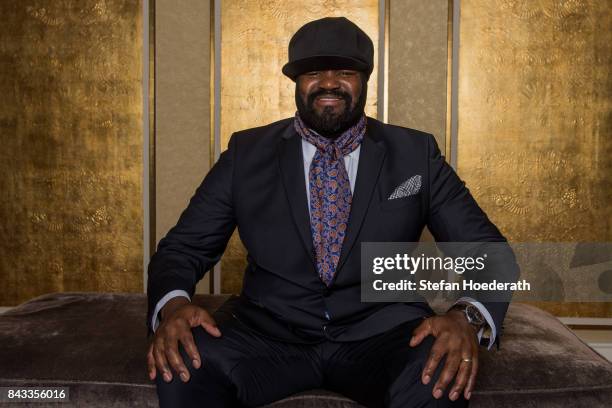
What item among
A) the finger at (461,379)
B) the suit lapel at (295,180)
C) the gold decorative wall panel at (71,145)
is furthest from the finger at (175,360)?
the gold decorative wall panel at (71,145)

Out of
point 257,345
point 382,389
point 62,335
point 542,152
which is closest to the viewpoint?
point 382,389

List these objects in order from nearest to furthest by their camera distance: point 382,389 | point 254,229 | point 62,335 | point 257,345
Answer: point 382,389 < point 257,345 < point 254,229 < point 62,335

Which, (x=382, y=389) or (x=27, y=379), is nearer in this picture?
(x=382, y=389)

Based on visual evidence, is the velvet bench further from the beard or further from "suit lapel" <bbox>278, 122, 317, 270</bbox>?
the beard

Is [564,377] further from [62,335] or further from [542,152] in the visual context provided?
[542,152]

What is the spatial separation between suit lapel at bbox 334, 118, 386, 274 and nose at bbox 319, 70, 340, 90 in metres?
0.18

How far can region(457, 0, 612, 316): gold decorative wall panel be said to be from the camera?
3.71 metres

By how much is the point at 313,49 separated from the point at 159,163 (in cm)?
231

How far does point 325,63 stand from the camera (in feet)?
5.84

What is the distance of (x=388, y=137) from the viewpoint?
6.15 ft

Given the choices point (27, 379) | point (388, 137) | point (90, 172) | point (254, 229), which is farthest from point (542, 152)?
point (27, 379)

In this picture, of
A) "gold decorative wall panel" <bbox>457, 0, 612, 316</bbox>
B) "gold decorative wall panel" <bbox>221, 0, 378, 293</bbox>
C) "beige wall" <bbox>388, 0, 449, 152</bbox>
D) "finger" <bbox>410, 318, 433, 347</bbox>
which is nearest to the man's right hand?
"finger" <bbox>410, 318, 433, 347</bbox>

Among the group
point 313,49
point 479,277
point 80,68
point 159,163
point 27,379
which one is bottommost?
point 27,379

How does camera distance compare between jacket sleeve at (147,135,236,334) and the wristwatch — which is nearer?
the wristwatch
